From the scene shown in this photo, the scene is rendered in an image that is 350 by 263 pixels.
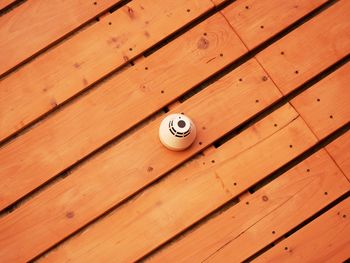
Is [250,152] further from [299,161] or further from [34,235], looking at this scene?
[34,235]

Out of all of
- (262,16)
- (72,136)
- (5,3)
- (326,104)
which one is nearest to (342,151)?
(326,104)

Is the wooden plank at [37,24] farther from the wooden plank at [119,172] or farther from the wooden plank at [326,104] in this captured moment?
the wooden plank at [326,104]

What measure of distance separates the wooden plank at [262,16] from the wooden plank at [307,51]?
70mm

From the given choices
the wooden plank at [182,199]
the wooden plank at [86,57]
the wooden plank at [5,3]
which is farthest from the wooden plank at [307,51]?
the wooden plank at [5,3]

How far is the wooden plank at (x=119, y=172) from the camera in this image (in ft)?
7.55

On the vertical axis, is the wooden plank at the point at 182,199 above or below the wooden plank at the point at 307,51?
below

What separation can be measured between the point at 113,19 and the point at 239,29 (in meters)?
0.70

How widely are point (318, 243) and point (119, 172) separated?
1060mm

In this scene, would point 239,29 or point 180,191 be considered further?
point 239,29

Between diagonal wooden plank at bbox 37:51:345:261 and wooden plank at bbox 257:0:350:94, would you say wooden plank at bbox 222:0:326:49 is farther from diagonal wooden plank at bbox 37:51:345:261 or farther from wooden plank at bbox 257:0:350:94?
diagonal wooden plank at bbox 37:51:345:261

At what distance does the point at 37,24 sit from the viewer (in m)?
2.54

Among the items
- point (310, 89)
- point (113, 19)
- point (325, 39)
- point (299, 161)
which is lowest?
point (299, 161)

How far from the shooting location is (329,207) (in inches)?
91.7

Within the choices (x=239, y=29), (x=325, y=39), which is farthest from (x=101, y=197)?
(x=325, y=39)
